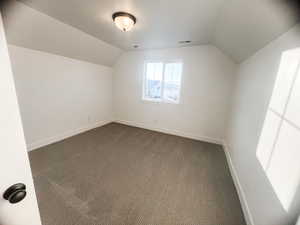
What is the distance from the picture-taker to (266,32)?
1.41m

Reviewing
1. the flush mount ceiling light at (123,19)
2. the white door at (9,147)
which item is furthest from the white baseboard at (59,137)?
the flush mount ceiling light at (123,19)

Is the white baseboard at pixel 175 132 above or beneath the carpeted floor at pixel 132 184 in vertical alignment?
above

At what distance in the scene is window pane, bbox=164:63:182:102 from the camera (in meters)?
3.52

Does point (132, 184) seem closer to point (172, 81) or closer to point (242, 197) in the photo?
point (242, 197)

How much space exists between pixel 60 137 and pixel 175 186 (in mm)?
2823

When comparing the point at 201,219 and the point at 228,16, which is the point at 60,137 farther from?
the point at 228,16

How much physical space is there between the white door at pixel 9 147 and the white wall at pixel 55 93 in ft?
8.32

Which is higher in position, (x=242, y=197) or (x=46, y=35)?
(x=46, y=35)

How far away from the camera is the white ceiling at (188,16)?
125cm

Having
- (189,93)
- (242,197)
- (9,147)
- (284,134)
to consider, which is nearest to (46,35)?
(9,147)

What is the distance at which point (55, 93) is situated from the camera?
2844mm

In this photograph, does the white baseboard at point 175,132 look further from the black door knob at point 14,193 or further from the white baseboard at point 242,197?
the black door knob at point 14,193

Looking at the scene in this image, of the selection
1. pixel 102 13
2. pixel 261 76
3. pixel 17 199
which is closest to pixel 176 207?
pixel 17 199

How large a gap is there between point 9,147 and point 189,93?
3.38 metres
